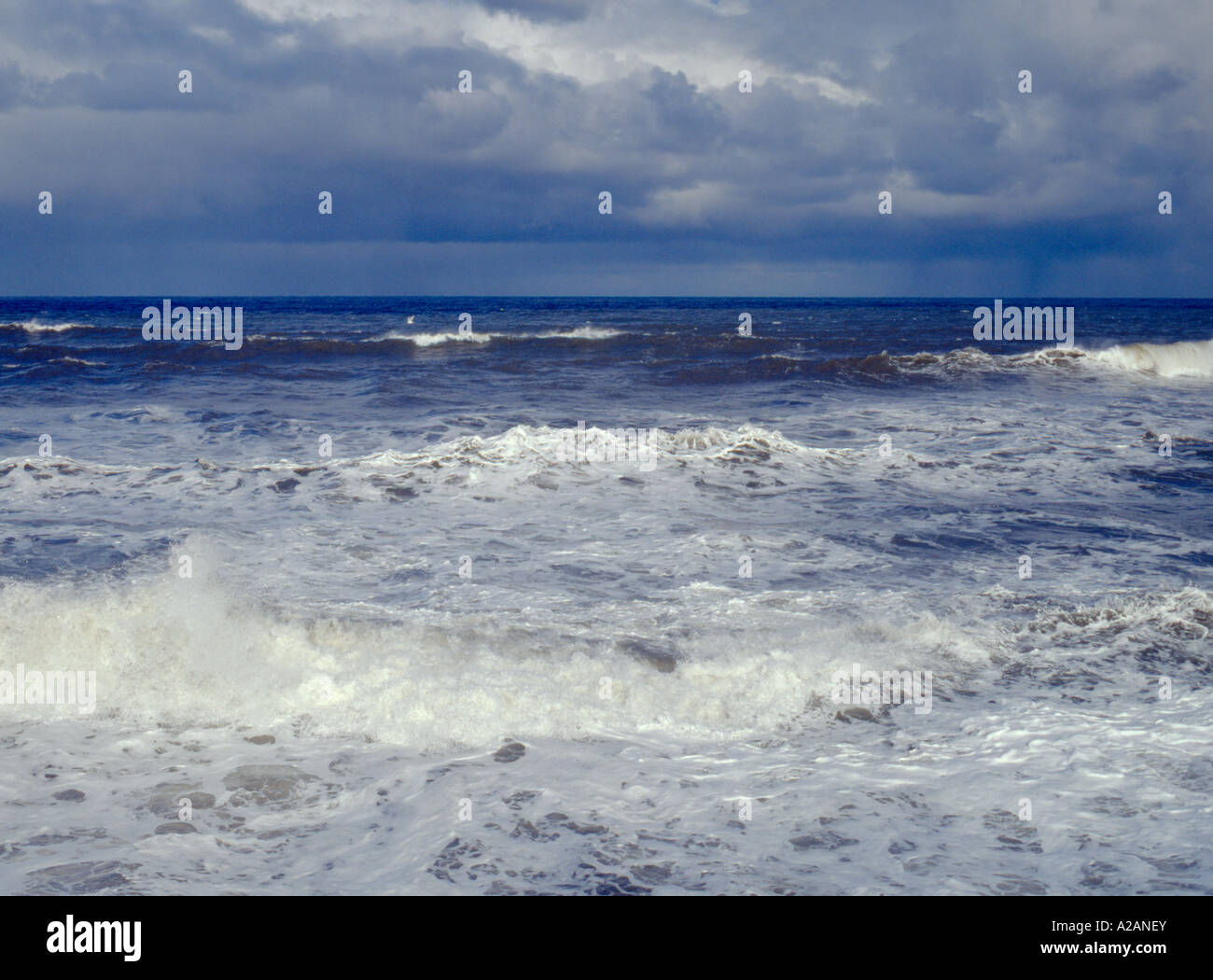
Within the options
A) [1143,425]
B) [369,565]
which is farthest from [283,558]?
[1143,425]

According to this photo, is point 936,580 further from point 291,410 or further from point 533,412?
point 291,410

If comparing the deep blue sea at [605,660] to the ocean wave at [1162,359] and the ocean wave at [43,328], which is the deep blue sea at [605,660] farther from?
the ocean wave at [43,328]

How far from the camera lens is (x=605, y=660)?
6.33 meters

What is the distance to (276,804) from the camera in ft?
15.0

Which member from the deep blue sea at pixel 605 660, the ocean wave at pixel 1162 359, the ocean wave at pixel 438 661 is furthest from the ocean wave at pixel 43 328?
the ocean wave at pixel 1162 359

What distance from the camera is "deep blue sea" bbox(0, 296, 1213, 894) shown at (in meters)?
4.20

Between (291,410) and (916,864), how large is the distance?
55.5ft

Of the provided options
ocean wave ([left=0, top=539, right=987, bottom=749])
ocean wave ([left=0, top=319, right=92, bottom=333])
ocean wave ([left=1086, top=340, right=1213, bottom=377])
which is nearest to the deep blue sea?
ocean wave ([left=0, top=539, right=987, bottom=749])

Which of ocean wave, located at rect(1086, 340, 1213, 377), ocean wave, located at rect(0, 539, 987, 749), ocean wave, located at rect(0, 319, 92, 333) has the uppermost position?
ocean wave, located at rect(0, 319, 92, 333)

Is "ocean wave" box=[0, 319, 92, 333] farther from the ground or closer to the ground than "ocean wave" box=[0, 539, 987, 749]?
farther from the ground

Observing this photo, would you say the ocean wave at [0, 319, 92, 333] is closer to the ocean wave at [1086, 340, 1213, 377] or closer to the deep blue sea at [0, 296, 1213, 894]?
the deep blue sea at [0, 296, 1213, 894]

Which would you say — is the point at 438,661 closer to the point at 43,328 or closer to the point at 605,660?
the point at 605,660

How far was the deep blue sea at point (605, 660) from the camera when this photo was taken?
420 centimetres
